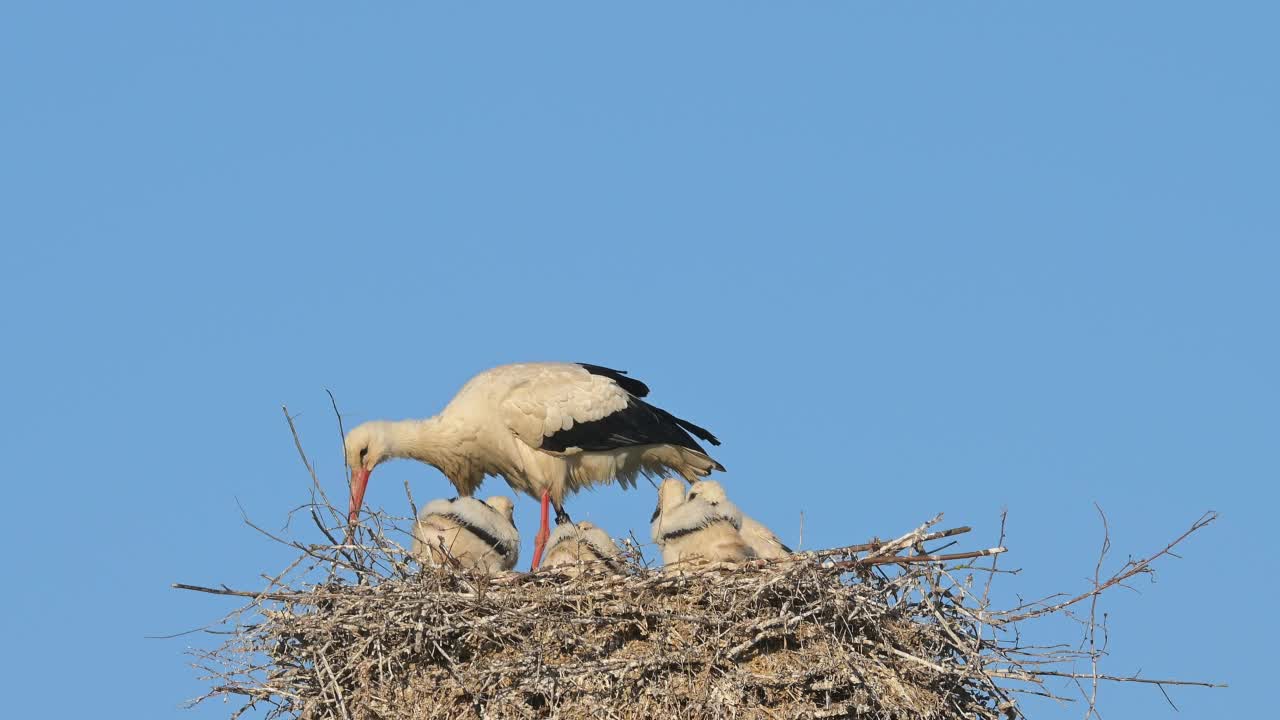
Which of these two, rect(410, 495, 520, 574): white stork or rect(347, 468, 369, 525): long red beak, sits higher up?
rect(347, 468, 369, 525): long red beak

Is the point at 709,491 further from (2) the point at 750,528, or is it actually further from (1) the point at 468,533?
(1) the point at 468,533

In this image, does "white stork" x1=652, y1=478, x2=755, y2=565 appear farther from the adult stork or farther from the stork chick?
the adult stork

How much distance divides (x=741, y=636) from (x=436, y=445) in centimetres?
474

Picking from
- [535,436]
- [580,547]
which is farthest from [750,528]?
[535,436]

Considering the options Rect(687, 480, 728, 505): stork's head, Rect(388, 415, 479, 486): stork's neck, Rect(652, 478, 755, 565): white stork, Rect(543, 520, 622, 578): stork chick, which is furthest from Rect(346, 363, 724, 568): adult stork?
Rect(652, 478, 755, 565): white stork

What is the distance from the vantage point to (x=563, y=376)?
1298 cm

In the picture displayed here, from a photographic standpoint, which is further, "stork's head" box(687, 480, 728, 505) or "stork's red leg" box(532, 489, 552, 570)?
"stork's red leg" box(532, 489, 552, 570)

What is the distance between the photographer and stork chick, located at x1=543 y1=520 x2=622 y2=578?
941 cm

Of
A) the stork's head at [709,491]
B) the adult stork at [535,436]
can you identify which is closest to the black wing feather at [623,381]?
the adult stork at [535,436]

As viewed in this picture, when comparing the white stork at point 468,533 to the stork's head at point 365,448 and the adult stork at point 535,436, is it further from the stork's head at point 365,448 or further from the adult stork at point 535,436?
the stork's head at point 365,448

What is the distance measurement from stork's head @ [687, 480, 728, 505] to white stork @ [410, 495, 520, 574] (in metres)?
1.00

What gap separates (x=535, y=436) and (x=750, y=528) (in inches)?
120

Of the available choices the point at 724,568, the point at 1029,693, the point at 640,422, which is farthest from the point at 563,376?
the point at 1029,693

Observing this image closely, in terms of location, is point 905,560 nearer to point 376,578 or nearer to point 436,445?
point 376,578
